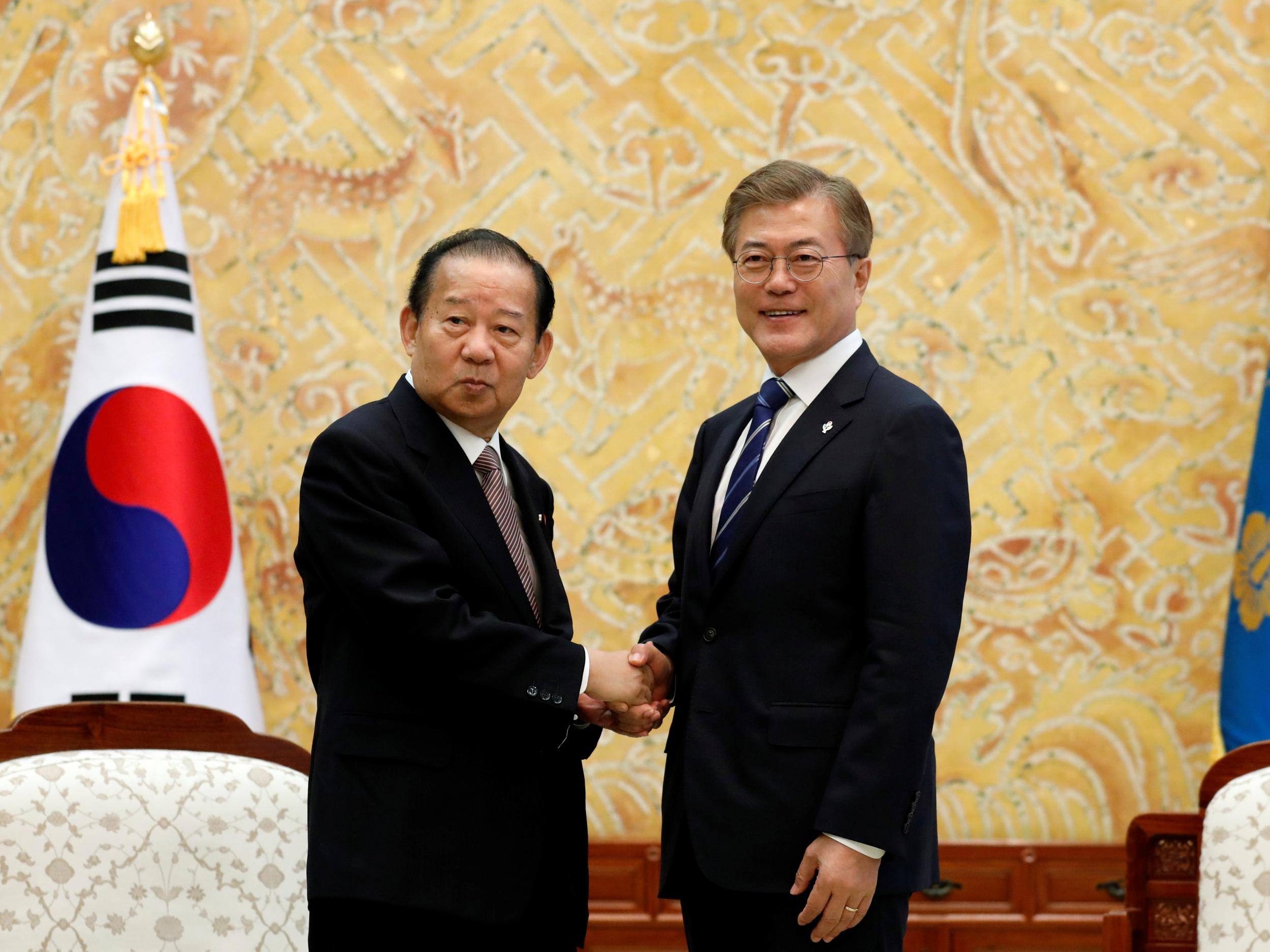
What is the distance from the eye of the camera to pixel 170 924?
6.83 feet

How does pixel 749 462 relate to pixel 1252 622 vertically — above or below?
above

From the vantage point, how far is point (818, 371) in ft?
6.59

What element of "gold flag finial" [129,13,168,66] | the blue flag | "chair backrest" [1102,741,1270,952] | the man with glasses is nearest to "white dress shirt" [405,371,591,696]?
the man with glasses

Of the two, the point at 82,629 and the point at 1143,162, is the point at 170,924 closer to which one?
the point at 82,629

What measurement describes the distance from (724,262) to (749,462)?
154 cm

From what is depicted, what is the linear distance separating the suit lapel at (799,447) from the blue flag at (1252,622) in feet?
5.55

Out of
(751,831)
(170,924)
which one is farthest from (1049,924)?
(170,924)

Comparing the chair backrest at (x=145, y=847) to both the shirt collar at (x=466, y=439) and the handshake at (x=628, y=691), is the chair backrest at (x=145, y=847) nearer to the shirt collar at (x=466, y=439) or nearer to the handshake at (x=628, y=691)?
the handshake at (x=628, y=691)

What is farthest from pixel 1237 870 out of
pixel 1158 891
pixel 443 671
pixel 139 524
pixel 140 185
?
pixel 140 185

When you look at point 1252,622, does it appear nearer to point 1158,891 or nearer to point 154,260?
point 1158,891

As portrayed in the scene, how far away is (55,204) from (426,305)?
190 centimetres

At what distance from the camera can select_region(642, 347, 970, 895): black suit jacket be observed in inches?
68.2

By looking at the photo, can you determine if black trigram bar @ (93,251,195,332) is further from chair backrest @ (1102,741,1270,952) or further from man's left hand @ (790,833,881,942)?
chair backrest @ (1102,741,1270,952)

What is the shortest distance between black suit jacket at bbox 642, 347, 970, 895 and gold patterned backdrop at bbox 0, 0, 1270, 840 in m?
1.50
